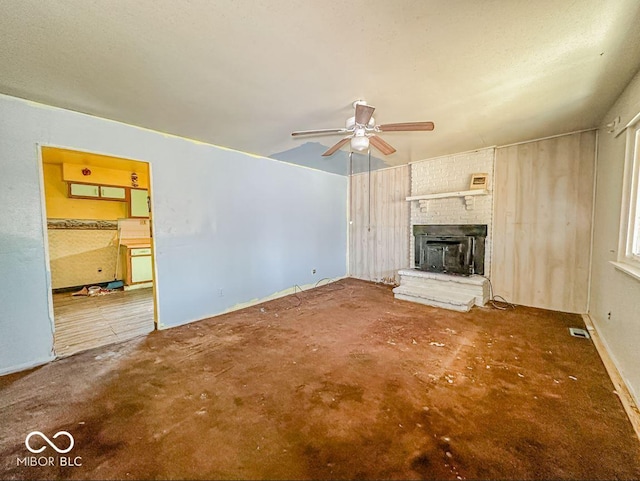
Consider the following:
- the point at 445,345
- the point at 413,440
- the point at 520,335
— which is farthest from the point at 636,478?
the point at 520,335

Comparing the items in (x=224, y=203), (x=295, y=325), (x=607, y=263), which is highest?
(x=224, y=203)

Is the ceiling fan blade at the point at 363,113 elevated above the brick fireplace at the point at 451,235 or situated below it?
above

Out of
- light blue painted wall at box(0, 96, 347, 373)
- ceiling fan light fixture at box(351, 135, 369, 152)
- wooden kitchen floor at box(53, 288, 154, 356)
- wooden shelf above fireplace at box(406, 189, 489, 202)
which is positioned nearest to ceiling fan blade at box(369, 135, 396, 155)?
ceiling fan light fixture at box(351, 135, 369, 152)

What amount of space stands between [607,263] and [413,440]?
2.82 metres

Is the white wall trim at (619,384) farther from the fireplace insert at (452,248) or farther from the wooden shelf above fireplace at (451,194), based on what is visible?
the wooden shelf above fireplace at (451,194)

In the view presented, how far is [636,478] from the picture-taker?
1.23 metres

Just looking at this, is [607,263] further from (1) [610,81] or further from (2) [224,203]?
(2) [224,203]

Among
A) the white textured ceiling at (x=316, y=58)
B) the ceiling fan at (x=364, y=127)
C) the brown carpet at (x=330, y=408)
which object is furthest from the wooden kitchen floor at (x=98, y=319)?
the ceiling fan at (x=364, y=127)

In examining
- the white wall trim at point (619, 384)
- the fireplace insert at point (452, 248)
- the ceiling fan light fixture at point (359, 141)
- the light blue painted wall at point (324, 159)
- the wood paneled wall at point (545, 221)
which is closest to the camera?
the white wall trim at point (619, 384)

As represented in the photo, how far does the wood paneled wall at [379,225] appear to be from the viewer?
5.16 meters

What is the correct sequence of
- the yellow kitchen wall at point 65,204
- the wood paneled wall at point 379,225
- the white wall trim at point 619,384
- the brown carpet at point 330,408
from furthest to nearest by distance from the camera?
the wood paneled wall at point 379,225, the yellow kitchen wall at point 65,204, the white wall trim at point 619,384, the brown carpet at point 330,408

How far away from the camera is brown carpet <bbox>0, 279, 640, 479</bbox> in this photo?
4.33 feet

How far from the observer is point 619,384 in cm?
191

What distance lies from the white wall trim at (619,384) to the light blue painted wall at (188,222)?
4.05 metres
